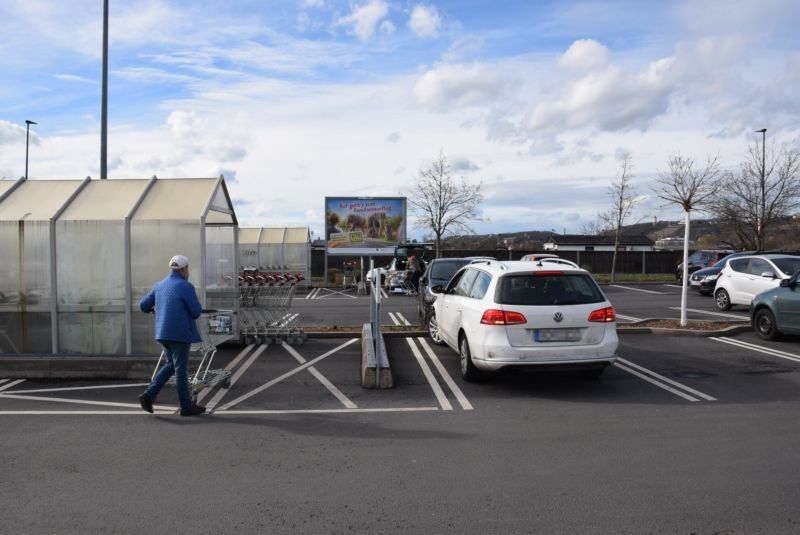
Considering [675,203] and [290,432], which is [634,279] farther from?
[290,432]

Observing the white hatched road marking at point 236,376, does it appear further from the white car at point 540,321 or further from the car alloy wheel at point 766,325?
the car alloy wheel at point 766,325

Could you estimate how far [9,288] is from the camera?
9.39 meters

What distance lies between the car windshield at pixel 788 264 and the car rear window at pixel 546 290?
10.4 meters

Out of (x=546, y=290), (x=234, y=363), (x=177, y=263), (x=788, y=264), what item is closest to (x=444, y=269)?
(x=234, y=363)

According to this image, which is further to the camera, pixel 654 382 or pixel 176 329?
pixel 654 382

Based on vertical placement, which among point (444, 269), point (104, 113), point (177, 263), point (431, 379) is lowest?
point (431, 379)

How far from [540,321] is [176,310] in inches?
163

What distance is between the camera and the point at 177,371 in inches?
267

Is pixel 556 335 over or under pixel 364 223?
under

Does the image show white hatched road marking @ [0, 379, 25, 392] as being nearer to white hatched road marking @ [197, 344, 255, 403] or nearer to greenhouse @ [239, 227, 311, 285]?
white hatched road marking @ [197, 344, 255, 403]

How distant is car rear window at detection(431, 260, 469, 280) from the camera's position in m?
14.8

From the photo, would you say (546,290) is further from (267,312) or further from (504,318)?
(267,312)

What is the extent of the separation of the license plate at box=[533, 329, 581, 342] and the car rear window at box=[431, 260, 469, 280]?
715 cm

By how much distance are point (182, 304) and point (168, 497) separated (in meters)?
2.58
